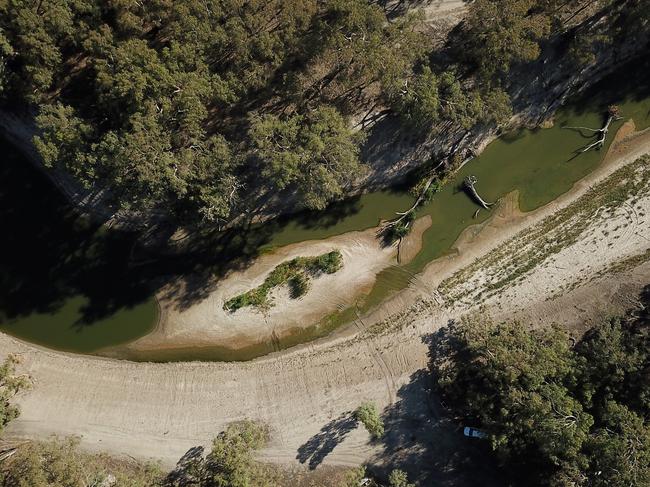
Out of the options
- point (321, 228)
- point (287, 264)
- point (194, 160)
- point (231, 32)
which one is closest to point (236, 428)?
point (287, 264)

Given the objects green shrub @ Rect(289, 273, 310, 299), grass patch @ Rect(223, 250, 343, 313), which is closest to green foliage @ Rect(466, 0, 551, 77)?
grass patch @ Rect(223, 250, 343, 313)

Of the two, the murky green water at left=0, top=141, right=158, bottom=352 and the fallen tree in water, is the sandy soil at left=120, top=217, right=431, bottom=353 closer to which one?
the murky green water at left=0, top=141, right=158, bottom=352

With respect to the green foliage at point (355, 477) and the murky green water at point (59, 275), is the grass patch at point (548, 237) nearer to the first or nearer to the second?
the green foliage at point (355, 477)

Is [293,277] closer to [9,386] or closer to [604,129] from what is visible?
[9,386]

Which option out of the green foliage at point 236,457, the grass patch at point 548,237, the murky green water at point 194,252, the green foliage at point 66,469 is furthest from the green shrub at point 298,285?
the green foliage at point 66,469

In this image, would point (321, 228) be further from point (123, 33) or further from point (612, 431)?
point (612, 431)

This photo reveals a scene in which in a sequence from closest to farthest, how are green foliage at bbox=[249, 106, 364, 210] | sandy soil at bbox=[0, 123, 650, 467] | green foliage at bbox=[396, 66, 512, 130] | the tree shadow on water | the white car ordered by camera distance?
1. green foliage at bbox=[249, 106, 364, 210]
2. green foliage at bbox=[396, 66, 512, 130]
3. the white car
4. sandy soil at bbox=[0, 123, 650, 467]
5. the tree shadow on water

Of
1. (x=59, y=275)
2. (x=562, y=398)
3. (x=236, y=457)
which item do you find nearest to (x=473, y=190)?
(x=562, y=398)
